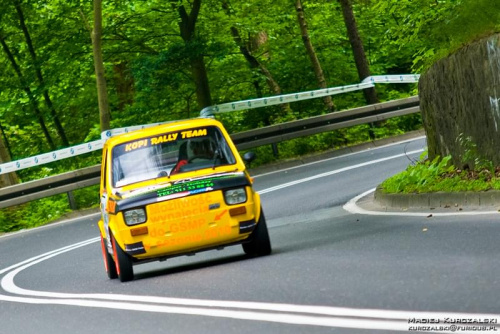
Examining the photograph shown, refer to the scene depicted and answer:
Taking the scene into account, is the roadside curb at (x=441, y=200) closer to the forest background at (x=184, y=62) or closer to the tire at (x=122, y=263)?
the tire at (x=122, y=263)

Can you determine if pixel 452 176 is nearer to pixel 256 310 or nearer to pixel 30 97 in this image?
pixel 256 310

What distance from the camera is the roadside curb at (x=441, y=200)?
535 inches

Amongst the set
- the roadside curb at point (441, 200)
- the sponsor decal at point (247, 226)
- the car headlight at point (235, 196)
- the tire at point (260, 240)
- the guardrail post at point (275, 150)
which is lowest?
the guardrail post at point (275, 150)

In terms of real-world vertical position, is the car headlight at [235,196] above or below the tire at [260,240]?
above

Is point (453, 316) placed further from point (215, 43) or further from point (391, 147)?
point (215, 43)

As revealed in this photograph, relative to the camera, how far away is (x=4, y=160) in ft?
98.3

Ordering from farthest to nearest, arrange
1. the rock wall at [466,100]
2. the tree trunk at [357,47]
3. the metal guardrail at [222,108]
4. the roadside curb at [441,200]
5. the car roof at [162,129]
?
the tree trunk at [357,47]
the metal guardrail at [222,108]
the rock wall at [466,100]
the roadside curb at [441,200]
the car roof at [162,129]

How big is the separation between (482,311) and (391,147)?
68.2 feet

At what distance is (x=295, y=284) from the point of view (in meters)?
9.66

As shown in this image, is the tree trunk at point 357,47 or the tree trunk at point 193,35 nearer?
the tree trunk at point 193,35

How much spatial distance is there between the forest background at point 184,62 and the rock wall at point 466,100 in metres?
7.39

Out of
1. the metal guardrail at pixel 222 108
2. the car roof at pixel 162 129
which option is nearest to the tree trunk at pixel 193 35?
the metal guardrail at pixel 222 108

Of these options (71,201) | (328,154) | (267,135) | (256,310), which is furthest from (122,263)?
(328,154)

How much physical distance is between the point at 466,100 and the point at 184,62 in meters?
15.6
